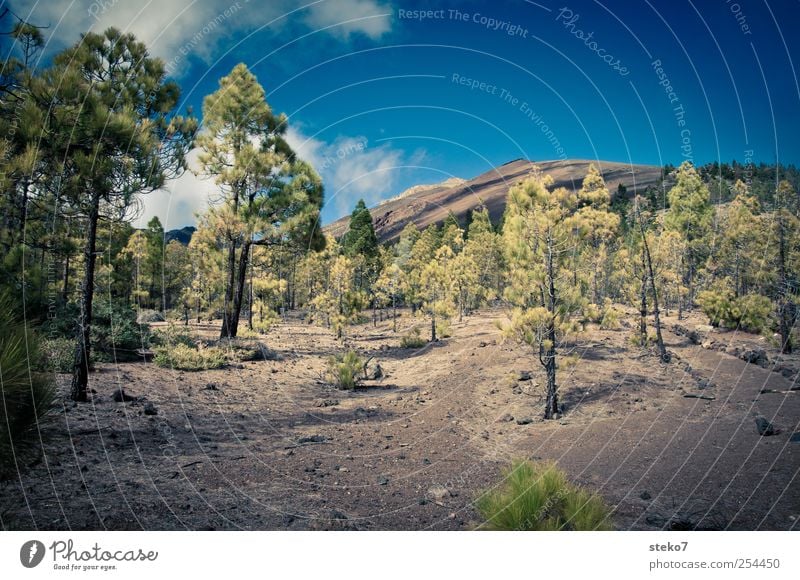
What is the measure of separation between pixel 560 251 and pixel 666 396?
5.11 m

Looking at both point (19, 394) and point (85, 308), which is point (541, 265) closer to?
point (85, 308)

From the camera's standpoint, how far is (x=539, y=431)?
925 centimetres

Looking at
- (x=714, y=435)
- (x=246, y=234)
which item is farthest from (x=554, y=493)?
(x=246, y=234)

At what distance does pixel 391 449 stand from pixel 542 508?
3962 mm

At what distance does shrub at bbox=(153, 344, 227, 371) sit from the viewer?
42.8ft

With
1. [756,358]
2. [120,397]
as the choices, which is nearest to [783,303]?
[756,358]

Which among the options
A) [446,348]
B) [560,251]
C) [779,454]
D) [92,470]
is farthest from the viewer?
[446,348]

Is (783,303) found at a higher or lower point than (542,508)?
higher

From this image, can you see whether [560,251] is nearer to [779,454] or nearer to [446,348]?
[779,454]

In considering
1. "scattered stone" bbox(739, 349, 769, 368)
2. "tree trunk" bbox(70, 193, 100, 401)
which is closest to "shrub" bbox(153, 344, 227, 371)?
"tree trunk" bbox(70, 193, 100, 401)

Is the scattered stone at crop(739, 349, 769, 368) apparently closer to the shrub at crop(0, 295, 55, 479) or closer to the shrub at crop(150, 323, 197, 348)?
the shrub at crop(0, 295, 55, 479)

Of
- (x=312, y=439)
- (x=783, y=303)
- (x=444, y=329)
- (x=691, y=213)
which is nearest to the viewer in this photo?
(x=312, y=439)

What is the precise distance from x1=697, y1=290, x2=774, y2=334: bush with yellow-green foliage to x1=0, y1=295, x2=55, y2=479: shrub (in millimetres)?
22848

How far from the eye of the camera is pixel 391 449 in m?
7.39
